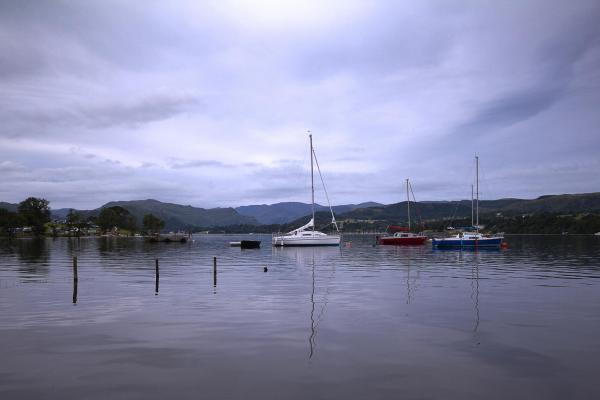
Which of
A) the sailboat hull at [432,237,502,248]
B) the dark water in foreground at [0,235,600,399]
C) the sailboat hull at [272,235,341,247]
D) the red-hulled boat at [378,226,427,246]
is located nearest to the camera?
the dark water in foreground at [0,235,600,399]

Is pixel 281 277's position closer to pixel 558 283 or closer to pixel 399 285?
pixel 399 285

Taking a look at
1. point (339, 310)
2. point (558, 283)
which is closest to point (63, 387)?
point (339, 310)

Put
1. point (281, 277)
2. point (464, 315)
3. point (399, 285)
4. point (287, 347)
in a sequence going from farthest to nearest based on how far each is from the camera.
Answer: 1. point (281, 277)
2. point (399, 285)
3. point (464, 315)
4. point (287, 347)

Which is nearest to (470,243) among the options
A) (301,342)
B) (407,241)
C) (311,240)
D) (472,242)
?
(472,242)

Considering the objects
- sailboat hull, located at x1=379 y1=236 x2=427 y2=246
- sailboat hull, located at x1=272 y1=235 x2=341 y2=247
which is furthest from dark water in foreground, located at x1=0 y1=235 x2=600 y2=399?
sailboat hull, located at x1=379 y1=236 x2=427 y2=246

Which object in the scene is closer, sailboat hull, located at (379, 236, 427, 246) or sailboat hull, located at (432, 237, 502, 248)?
sailboat hull, located at (432, 237, 502, 248)

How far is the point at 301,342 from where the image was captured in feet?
69.9

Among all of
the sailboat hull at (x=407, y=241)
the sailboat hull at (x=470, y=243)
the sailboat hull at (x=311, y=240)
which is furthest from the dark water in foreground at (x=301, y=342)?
the sailboat hull at (x=407, y=241)

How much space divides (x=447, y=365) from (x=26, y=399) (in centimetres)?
1470

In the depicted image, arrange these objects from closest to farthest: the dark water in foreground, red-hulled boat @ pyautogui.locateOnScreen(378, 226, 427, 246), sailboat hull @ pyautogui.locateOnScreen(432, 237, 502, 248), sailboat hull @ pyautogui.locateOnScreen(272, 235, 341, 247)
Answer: the dark water in foreground → sailboat hull @ pyautogui.locateOnScreen(432, 237, 502, 248) → sailboat hull @ pyautogui.locateOnScreen(272, 235, 341, 247) → red-hulled boat @ pyautogui.locateOnScreen(378, 226, 427, 246)

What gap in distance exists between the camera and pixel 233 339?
21.9 meters

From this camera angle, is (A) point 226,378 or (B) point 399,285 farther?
(B) point 399,285

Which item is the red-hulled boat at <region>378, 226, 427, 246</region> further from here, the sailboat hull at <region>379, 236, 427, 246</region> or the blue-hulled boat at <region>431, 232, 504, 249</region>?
the blue-hulled boat at <region>431, 232, 504, 249</region>

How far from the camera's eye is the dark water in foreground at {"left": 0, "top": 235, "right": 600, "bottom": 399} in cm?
1542
